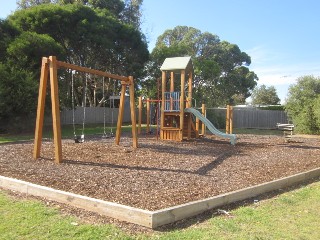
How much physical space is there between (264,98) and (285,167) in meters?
51.4

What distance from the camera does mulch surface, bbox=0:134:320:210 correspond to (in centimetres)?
597

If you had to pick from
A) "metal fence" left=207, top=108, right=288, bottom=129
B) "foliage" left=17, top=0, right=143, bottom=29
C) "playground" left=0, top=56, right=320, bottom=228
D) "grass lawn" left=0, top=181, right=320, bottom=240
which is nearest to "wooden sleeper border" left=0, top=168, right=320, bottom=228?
"playground" left=0, top=56, right=320, bottom=228

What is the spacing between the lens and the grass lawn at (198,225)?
425cm

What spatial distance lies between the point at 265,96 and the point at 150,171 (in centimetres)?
5364

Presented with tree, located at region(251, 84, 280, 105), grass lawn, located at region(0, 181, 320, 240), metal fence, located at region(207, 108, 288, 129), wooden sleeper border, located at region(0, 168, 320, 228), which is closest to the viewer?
grass lawn, located at region(0, 181, 320, 240)

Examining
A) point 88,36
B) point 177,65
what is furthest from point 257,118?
point 177,65

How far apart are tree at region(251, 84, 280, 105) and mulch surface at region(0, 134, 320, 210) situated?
4772cm

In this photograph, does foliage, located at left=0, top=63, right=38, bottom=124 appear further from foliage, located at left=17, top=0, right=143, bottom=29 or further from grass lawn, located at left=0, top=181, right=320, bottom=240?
foliage, located at left=17, top=0, right=143, bottom=29

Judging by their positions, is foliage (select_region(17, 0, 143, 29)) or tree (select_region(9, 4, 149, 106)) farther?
foliage (select_region(17, 0, 143, 29))

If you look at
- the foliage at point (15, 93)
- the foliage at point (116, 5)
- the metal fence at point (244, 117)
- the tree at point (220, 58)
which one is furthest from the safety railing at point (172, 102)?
the tree at point (220, 58)

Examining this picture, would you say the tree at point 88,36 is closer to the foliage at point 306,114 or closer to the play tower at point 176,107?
the play tower at point 176,107

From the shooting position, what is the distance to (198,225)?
4.73 meters

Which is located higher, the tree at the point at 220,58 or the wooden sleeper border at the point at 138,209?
the tree at the point at 220,58

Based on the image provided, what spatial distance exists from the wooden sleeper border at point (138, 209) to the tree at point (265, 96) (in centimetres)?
5345
